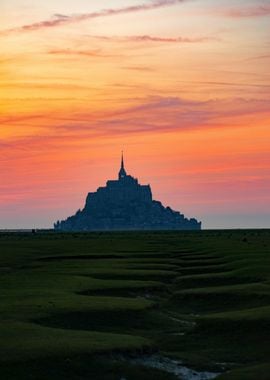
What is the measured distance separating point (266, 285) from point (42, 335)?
22.0 meters

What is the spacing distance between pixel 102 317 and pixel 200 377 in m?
9.85

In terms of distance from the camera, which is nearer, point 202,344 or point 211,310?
point 202,344

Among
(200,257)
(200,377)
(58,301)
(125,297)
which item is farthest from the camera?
(200,257)

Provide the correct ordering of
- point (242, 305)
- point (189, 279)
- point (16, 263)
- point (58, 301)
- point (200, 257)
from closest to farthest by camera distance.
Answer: point (58, 301)
point (242, 305)
point (189, 279)
point (16, 263)
point (200, 257)

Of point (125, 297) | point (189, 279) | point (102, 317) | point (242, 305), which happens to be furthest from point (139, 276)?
point (102, 317)

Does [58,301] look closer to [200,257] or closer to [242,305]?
[242,305]

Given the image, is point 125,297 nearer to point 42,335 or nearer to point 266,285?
point 266,285

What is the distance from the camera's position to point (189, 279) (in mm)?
59562

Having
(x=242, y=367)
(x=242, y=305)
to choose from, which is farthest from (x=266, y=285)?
(x=242, y=367)

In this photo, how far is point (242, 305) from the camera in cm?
4338

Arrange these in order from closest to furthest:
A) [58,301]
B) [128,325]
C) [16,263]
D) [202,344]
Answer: [202,344], [128,325], [58,301], [16,263]

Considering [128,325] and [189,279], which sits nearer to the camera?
[128,325]

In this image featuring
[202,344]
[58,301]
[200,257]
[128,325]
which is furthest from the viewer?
[200,257]

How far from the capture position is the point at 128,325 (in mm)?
36875
